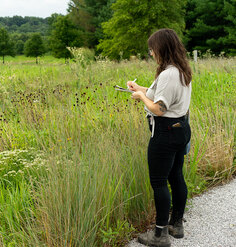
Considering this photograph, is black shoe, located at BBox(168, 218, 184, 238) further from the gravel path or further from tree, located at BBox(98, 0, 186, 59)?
tree, located at BBox(98, 0, 186, 59)

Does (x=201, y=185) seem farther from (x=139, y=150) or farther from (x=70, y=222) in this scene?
(x=70, y=222)

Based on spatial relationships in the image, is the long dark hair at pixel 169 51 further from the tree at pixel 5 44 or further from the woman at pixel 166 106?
the tree at pixel 5 44

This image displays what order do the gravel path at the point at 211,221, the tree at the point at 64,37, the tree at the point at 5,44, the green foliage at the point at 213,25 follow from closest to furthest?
1. the gravel path at the point at 211,221
2. the green foliage at the point at 213,25
3. the tree at the point at 64,37
4. the tree at the point at 5,44

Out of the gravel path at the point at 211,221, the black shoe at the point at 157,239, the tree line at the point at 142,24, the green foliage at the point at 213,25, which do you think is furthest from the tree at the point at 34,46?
the black shoe at the point at 157,239

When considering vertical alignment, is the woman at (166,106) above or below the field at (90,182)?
above

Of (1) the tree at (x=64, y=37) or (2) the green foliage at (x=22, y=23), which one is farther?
(2) the green foliage at (x=22, y=23)

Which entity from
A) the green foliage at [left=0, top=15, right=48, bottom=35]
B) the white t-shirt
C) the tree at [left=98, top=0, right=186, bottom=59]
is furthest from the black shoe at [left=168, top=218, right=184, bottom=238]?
the green foliage at [left=0, top=15, right=48, bottom=35]

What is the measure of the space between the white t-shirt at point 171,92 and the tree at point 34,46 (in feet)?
190

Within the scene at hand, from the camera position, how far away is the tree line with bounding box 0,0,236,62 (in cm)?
2773

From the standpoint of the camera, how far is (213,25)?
114ft

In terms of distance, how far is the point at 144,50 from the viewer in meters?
28.6

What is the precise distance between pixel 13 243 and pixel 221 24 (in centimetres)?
3710

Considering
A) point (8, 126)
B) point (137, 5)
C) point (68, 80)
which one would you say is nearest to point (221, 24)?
point (137, 5)

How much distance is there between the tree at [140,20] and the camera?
89.0 feet
